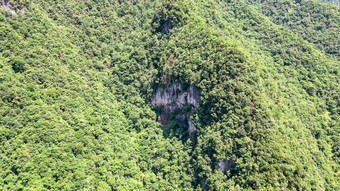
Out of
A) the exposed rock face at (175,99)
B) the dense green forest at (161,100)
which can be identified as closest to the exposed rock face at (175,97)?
the exposed rock face at (175,99)

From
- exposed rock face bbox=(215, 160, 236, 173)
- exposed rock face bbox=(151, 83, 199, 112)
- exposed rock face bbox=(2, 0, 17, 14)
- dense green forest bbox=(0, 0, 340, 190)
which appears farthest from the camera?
exposed rock face bbox=(151, 83, 199, 112)

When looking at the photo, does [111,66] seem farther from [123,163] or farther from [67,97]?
[123,163]

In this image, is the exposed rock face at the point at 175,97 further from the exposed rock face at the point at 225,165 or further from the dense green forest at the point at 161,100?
the exposed rock face at the point at 225,165

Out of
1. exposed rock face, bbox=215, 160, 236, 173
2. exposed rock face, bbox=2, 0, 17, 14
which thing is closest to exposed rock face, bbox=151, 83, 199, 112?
exposed rock face, bbox=215, 160, 236, 173

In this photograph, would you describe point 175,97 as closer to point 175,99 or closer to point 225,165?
point 175,99

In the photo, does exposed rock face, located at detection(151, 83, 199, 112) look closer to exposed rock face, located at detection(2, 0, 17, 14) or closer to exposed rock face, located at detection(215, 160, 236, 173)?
exposed rock face, located at detection(215, 160, 236, 173)

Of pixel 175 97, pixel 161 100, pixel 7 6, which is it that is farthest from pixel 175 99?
pixel 7 6

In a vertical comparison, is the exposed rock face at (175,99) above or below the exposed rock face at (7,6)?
below
